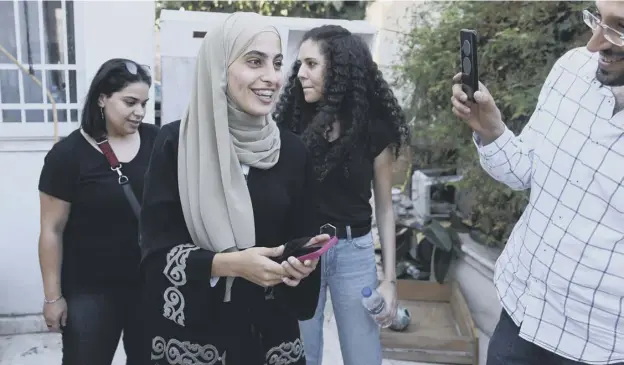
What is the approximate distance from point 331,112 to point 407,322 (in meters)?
1.90

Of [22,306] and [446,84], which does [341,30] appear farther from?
[22,306]

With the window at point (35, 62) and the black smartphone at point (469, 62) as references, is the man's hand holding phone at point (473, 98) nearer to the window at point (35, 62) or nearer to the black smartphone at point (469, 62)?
the black smartphone at point (469, 62)

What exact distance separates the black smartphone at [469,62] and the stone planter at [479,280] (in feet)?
7.63

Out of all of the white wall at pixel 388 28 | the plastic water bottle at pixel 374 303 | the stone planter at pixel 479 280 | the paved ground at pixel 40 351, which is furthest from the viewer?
the white wall at pixel 388 28

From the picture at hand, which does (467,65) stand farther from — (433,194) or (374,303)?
(433,194)

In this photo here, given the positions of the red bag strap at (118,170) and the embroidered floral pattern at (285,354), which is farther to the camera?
the red bag strap at (118,170)

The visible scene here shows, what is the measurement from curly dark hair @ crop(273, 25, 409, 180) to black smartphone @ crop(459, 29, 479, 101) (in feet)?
2.22

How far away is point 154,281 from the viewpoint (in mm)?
1735

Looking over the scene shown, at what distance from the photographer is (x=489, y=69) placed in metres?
4.07

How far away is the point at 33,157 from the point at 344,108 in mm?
2223

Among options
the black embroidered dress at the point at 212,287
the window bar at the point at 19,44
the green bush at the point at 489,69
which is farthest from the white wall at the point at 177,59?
the black embroidered dress at the point at 212,287

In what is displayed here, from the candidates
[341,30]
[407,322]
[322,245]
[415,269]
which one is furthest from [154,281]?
[415,269]

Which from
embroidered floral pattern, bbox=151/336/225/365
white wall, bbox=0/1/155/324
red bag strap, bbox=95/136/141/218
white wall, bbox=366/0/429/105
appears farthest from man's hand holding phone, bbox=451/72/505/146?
white wall, bbox=366/0/429/105

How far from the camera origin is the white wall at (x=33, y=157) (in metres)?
3.73
